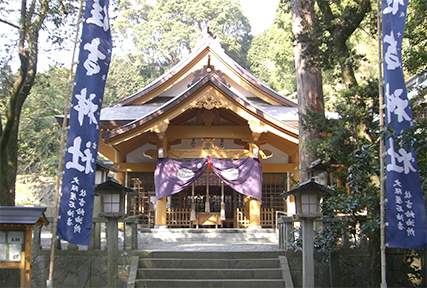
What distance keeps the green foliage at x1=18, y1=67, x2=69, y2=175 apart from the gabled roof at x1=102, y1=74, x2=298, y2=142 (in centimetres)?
927

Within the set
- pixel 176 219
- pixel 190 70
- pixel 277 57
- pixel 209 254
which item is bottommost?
pixel 209 254

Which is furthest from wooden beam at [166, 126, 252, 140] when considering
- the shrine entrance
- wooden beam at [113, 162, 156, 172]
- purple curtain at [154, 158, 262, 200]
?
the shrine entrance

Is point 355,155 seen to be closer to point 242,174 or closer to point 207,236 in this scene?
point 242,174

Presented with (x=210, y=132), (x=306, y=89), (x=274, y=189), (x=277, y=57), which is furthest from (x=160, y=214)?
(x=277, y=57)

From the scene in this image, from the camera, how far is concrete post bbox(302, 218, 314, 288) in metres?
6.73

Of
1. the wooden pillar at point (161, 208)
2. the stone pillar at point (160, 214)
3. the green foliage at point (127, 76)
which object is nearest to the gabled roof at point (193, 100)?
the wooden pillar at point (161, 208)

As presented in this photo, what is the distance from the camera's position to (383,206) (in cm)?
584

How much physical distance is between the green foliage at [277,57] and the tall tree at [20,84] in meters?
13.5

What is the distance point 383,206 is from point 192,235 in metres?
7.15

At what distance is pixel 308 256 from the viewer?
678 centimetres

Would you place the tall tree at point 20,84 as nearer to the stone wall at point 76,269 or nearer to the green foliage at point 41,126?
the stone wall at point 76,269

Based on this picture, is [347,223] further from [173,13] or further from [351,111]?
[173,13]

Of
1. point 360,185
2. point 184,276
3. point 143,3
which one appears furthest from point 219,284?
point 143,3

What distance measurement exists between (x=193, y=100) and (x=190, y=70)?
132 inches
